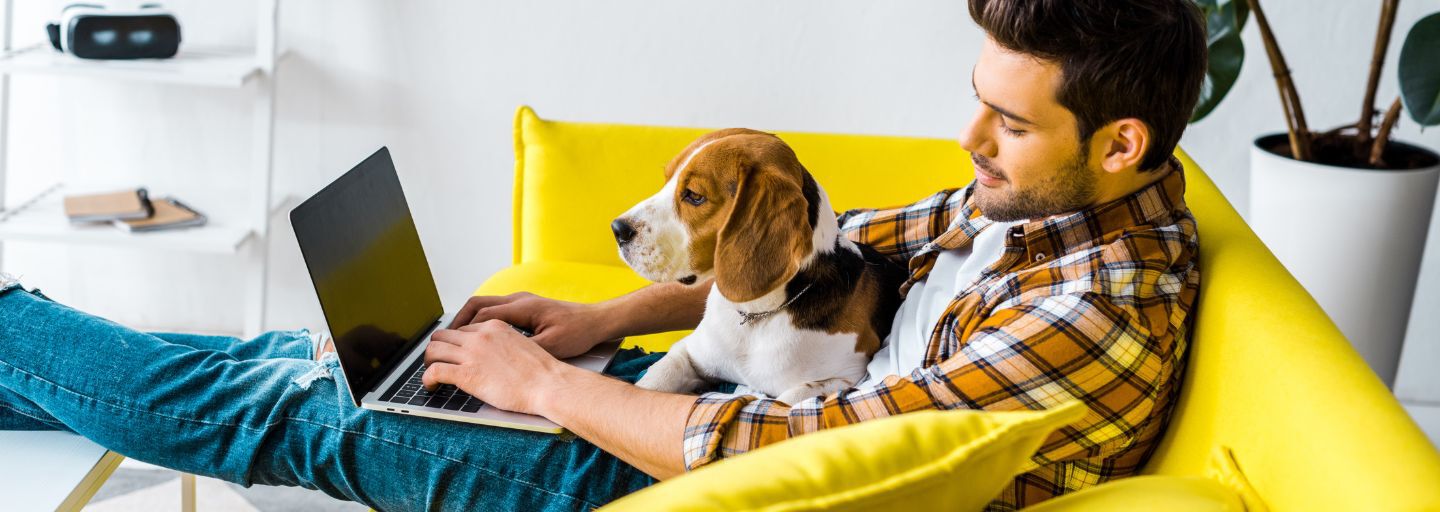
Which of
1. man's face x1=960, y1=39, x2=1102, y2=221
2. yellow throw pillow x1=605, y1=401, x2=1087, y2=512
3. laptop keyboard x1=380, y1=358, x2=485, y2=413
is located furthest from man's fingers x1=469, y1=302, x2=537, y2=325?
yellow throw pillow x1=605, y1=401, x2=1087, y2=512

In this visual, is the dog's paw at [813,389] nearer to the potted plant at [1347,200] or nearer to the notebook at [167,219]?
the potted plant at [1347,200]

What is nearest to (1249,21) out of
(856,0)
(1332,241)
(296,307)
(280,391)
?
(1332,241)

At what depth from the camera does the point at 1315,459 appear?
37.7 inches

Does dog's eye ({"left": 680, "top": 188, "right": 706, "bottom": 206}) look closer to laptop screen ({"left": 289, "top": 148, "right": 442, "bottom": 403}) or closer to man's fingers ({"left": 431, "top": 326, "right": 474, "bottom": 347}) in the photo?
man's fingers ({"left": 431, "top": 326, "right": 474, "bottom": 347})

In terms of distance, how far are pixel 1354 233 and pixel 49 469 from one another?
2.45 meters

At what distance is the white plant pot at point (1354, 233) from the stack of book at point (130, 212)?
247 centimetres

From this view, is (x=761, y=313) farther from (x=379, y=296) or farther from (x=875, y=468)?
(x=875, y=468)

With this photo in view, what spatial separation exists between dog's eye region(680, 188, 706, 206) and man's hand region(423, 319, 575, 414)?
0.85ft

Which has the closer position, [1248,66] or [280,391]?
[280,391]

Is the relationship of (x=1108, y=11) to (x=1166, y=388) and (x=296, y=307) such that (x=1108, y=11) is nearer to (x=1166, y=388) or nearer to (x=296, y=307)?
(x=1166, y=388)

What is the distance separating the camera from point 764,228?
141 centimetres

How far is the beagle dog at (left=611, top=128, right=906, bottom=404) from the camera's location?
1.42 m

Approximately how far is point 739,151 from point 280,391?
633 millimetres

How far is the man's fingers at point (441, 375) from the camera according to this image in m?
1.45
